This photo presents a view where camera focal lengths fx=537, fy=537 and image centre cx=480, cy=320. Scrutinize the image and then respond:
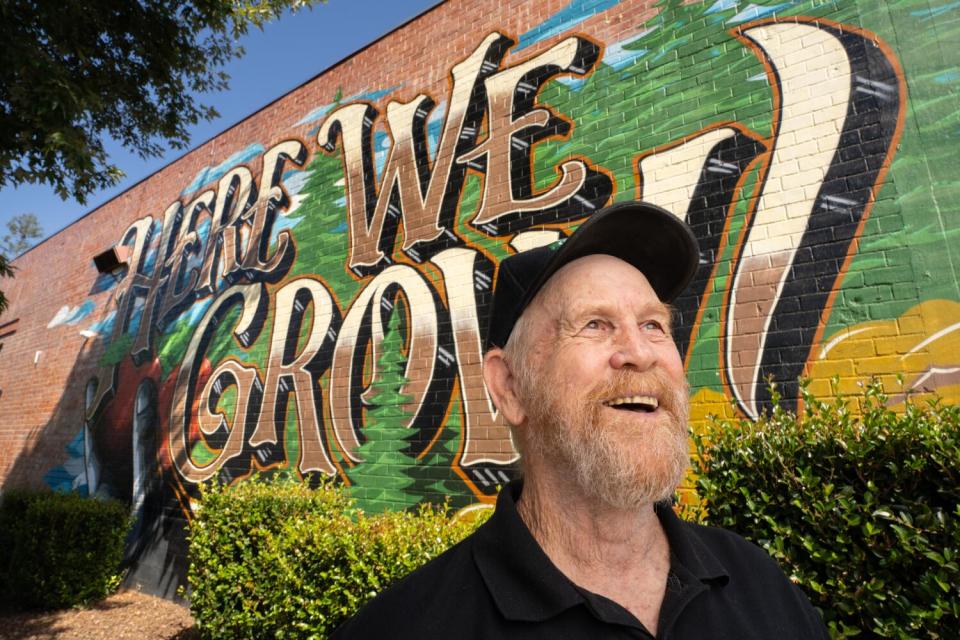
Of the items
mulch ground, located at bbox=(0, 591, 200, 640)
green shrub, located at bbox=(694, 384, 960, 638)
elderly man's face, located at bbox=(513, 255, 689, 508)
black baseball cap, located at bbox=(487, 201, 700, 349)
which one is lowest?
mulch ground, located at bbox=(0, 591, 200, 640)

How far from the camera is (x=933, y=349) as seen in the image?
317 centimetres

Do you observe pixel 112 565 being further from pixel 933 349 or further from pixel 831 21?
pixel 831 21

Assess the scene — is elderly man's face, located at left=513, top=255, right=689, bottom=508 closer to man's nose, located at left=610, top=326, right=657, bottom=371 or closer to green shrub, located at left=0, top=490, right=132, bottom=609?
man's nose, located at left=610, top=326, right=657, bottom=371

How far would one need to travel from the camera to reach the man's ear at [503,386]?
1.56 m

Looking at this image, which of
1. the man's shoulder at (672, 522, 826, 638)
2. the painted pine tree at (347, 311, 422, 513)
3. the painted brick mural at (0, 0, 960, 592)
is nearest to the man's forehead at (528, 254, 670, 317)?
the man's shoulder at (672, 522, 826, 638)

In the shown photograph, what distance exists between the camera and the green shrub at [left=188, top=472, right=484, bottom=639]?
11.3 ft

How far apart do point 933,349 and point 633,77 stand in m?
3.11

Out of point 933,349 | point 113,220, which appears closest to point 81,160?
point 933,349

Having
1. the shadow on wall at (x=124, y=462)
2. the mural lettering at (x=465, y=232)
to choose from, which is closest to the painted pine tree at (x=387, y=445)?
the mural lettering at (x=465, y=232)

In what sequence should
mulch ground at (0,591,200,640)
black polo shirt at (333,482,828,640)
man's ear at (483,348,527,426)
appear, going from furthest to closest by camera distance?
mulch ground at (0,591,200,640)
man's ear at (483,348,527,426)
black polo shirt at (333,482,828,640)

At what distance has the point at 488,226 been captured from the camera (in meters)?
5.47

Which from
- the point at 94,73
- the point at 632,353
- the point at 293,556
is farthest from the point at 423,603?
the point at 94,73

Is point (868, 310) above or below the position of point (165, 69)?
below

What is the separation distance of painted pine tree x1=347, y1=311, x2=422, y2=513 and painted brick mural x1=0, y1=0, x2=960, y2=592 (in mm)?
30
